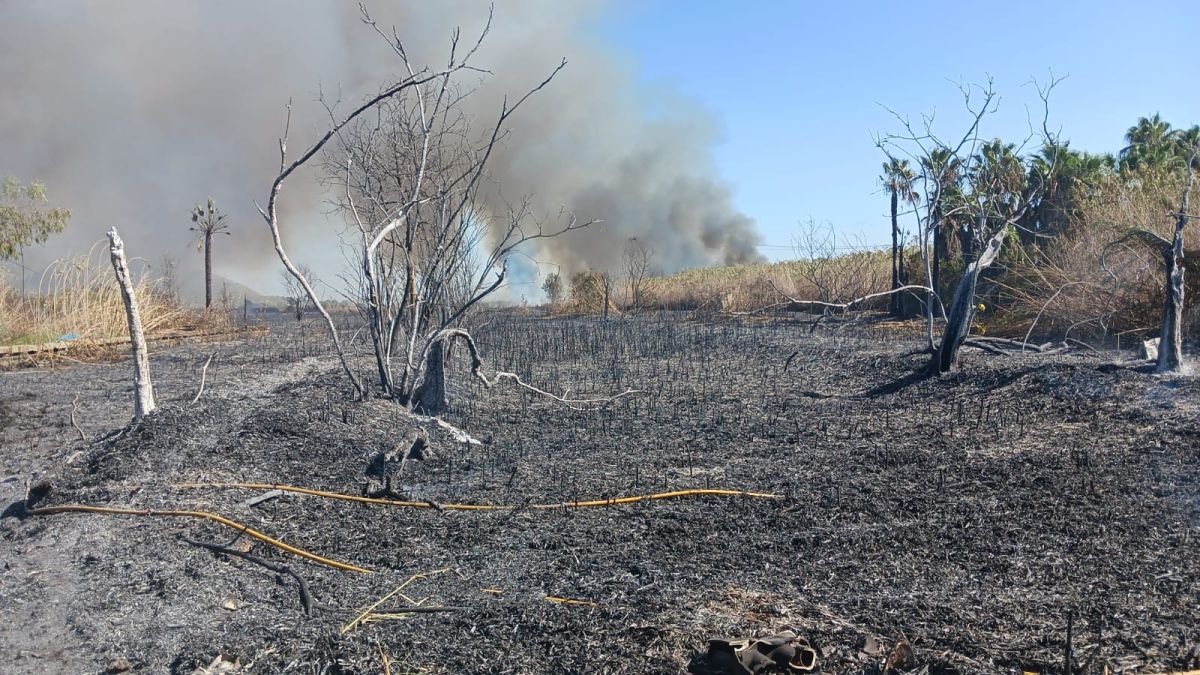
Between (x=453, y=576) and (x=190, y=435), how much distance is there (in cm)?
286

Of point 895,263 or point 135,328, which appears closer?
point 135,328

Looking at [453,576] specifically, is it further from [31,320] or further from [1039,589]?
[31,320]

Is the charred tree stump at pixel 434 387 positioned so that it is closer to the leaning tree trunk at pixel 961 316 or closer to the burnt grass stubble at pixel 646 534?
the burnt grass stubble at pixel 646 534

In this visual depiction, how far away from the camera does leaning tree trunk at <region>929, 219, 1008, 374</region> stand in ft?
32.1

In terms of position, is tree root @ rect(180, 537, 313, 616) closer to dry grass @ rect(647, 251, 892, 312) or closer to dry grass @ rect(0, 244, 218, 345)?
dry grass @ rect(0, 244, 218, 345)

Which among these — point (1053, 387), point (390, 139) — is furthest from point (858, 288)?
point (390, 139)

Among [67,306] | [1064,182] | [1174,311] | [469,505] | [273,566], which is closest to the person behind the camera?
[273,566]

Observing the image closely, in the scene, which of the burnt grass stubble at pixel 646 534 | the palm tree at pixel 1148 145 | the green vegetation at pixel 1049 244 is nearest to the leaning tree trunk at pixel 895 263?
the green vegetation at pixel 1049 244

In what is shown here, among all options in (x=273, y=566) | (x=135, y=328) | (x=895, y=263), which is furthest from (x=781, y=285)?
(x=273, y=566)

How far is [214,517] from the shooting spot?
202 inches

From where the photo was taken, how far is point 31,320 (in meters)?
16.0

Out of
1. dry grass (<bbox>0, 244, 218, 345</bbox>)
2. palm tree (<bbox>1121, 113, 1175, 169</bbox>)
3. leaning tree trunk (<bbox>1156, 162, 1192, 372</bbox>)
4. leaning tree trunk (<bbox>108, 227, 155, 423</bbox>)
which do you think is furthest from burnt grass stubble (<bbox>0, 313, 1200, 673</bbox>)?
palm tree (<bbox>1121, 113, 1175, 169</bbox>)

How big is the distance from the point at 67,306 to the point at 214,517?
518 inches

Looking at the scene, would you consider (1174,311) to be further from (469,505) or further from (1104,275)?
(469,505)
